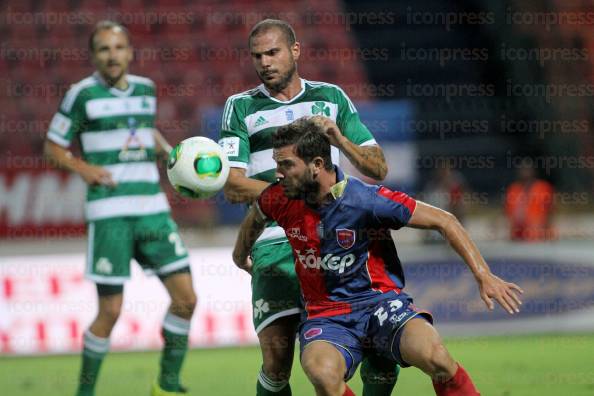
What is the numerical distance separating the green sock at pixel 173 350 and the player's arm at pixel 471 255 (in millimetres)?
2747

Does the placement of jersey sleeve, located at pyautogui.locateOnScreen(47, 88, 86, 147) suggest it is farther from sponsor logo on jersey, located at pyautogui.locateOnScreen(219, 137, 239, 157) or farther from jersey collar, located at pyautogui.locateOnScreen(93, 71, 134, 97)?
sponsor logo on jersey, located at pyautogui.locateOnScreen(219, 137, 239, 157)

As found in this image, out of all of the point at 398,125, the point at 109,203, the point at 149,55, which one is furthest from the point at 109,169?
the point at 149,55

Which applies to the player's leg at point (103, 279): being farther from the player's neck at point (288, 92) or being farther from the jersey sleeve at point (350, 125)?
the jersey sleeve at point (350, 125)

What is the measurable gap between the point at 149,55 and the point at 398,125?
3.80m

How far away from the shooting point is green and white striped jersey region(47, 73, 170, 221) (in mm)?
7281

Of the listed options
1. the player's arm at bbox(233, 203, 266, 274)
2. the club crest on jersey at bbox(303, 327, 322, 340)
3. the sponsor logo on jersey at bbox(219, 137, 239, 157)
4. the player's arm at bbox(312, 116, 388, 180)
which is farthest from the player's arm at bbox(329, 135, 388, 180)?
the club crest on jersey at bbox(303, 327, 322, 340)

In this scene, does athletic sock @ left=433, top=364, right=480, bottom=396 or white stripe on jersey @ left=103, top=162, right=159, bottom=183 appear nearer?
athletic sock @ left=433, top=364, right=480, bottom=396

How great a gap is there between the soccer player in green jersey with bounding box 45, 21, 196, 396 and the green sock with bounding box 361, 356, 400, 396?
199 cm

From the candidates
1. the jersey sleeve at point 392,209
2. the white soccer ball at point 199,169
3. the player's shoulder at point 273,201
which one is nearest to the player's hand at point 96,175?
the white soccer ball at point 199,169

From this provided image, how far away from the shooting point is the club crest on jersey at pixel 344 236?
16.3ft

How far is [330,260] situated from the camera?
4984 millimetres

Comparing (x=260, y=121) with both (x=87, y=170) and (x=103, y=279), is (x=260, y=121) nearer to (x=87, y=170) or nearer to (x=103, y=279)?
(x=87, y=170)

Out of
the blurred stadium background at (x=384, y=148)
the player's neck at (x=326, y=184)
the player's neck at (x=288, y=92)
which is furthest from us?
the blurred stadium background at (x=384, y=148)

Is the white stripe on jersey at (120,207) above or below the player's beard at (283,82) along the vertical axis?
below
